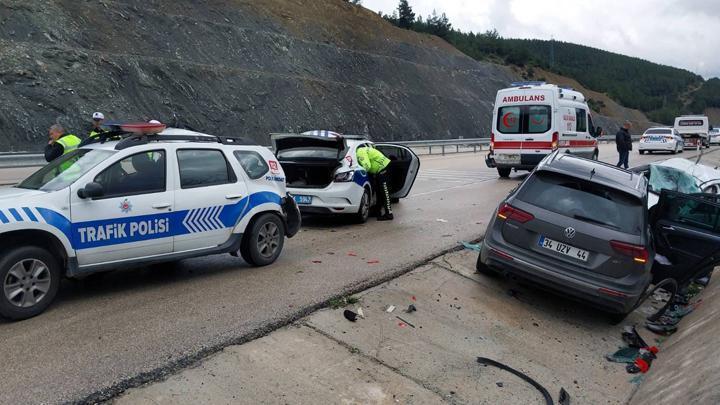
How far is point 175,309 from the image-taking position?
17.7 ft

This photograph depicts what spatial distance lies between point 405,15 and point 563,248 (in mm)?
73529

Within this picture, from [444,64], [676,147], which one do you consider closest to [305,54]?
[444,64]

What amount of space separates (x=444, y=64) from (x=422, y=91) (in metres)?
9.26

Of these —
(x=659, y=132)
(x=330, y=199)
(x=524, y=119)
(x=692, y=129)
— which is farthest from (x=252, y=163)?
(x=692, y=129)

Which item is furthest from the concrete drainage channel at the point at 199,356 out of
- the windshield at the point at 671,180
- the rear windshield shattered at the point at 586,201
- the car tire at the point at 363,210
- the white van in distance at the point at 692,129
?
the white van in distance at the point at 692,129

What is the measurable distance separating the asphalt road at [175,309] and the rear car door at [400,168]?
233cm

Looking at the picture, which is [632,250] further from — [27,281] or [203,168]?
[27,281]

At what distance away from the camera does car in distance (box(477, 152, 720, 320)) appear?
5.83 meters

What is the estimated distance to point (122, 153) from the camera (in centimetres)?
573

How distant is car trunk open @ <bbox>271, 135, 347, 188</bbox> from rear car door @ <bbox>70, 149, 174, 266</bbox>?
12.8ft

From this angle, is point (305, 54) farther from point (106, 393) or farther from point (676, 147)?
point (106, 393)

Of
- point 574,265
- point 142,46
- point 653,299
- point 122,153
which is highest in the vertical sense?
point 142,46

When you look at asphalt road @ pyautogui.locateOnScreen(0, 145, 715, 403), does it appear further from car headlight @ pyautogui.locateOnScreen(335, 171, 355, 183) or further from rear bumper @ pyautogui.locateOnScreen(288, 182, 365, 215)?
car headlight @ pyautogui.locateOnScreen(335, 171, 355, 183)

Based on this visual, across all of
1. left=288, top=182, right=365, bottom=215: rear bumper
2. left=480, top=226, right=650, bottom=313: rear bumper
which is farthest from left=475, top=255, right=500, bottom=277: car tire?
left=288, top=182, right=365, bottom=215: rear bumper
